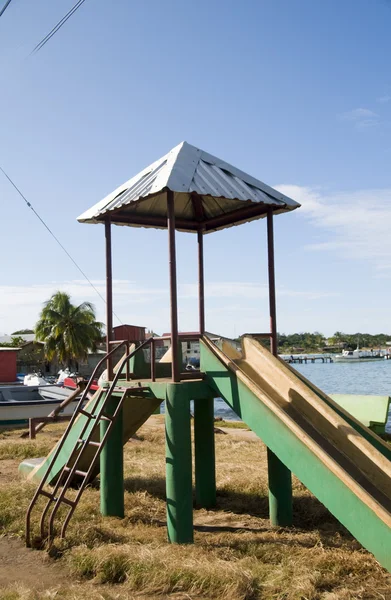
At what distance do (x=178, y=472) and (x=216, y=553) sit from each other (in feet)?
3.40

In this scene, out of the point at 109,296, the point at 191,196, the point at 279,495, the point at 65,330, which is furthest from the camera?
the point at 65,330

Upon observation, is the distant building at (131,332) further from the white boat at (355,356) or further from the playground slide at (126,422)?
the white boat at (355,356)

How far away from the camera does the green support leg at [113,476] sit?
8664 mm

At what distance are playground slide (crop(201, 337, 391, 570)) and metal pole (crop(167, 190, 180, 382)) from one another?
0.50 m

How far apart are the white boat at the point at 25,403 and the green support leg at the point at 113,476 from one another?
52.5 feet

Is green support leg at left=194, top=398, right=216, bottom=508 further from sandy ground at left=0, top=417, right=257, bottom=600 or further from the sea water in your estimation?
the sea water

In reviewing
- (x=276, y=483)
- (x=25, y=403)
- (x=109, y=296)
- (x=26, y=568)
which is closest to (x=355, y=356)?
(x=25, y=403)

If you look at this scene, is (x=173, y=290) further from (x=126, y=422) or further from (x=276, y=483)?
(x=276, y=483)

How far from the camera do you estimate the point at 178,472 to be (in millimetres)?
7328

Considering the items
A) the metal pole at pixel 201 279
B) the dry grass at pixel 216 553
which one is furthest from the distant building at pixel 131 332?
the dry grass at pixel 216 553

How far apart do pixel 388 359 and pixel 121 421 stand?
577 ft

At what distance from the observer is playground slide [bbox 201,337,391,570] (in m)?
5.38

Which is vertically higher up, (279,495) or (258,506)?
(279,495)

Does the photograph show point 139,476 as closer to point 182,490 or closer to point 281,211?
point 182,490
